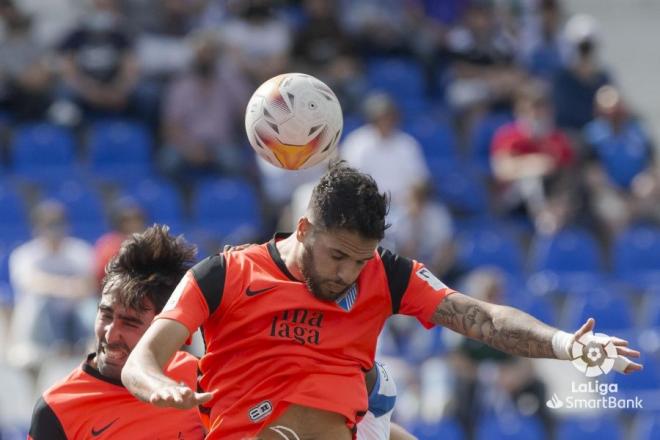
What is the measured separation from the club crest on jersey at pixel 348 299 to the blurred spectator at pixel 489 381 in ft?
18.6

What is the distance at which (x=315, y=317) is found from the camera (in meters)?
5.37

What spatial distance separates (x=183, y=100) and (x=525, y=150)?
3.28m

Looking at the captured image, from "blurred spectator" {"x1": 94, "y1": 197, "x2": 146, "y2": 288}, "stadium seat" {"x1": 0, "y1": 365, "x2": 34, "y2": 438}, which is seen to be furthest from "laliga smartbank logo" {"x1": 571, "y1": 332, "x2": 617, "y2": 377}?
"stadium seat" {"x1": 0, "y1": 365, "x2": 34, "y2": 438}

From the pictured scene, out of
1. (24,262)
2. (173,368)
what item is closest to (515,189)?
(24,262)

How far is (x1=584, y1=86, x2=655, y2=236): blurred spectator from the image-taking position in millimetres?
13844

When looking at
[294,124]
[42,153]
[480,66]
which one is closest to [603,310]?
[480,66]

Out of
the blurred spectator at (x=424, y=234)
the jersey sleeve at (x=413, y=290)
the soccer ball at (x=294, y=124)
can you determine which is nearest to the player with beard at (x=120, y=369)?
the soccer ball at (x=294, y=124)

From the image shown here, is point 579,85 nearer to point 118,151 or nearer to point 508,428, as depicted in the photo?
point 118,151

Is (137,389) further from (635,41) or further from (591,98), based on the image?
(635,41)

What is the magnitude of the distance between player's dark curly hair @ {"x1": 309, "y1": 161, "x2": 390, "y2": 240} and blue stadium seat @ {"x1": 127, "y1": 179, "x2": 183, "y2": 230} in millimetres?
7711

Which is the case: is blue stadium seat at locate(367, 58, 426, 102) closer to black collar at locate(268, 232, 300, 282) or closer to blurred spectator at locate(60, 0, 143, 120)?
blurred spectator at locate(60, 0, 143, 120)

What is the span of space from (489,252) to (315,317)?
779 centimetres

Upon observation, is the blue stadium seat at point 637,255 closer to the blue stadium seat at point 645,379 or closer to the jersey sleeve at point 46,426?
the blue stadium seat at point 645,379

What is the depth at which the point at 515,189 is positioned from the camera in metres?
13.6
